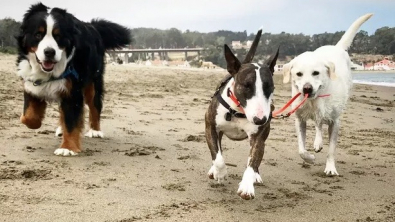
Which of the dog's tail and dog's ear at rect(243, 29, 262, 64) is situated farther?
the dog's tail

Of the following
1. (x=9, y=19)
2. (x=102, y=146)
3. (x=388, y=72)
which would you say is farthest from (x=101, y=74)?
(x=388, y=72)

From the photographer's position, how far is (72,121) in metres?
5.71

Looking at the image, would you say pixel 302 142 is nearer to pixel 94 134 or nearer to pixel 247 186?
pixel 247 186

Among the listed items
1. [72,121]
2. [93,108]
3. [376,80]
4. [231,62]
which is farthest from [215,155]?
[376,80]

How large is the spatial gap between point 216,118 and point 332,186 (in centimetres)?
127

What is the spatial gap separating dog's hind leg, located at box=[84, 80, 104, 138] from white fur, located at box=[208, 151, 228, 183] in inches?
104

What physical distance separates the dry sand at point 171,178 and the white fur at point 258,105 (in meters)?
0.68

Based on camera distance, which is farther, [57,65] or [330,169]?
[57,65]

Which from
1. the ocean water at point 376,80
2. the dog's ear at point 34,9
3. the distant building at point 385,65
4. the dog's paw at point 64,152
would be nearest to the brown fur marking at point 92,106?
the dog's paw at point 64,152

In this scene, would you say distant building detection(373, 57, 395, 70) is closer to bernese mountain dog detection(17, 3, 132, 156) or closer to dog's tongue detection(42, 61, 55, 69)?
bernese mountain dog detection(17, 3, 132, 156)

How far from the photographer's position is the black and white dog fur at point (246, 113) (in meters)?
3.91

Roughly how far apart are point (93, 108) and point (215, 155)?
2.88 meters

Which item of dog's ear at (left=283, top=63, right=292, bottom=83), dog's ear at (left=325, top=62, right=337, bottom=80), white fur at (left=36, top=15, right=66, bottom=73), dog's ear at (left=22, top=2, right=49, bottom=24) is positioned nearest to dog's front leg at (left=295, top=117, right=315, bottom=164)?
dog's ear at (left=283, top=63, right=292, bottom=83)

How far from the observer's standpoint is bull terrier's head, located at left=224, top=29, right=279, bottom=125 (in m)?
3.90
